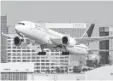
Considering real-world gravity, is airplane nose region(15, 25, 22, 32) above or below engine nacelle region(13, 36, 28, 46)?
above

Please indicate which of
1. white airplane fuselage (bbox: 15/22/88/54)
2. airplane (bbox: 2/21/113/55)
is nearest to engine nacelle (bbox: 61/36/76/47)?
airplane (bbox: 2/21/113/55)

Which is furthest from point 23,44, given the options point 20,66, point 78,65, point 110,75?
point 78,65

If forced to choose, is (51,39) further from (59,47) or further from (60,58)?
(60,58)

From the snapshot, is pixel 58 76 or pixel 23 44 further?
pixel 58 76

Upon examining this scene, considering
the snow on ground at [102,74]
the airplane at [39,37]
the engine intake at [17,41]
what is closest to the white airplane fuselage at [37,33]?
the airplane at [39,37]

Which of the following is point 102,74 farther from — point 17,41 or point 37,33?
point 37,33

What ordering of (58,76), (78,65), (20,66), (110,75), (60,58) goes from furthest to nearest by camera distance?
1. (60,58)
2. (78,65)
3. (20,66)
4. (58,76)
5. (110,75)

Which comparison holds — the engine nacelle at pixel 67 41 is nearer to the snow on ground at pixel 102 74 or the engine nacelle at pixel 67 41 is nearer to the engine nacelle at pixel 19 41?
the engine nacelle at pixel 19 41

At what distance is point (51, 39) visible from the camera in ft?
230

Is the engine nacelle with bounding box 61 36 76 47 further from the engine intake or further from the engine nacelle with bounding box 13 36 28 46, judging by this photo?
the engine intake

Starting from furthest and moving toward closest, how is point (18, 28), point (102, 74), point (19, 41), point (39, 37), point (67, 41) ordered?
point (102, 74) < point (19, 41) < point (67, 41) < point (18, 28) < point (39, 37)

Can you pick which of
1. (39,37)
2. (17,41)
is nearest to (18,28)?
(39,37)

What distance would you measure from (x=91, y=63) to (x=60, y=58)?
130 ft

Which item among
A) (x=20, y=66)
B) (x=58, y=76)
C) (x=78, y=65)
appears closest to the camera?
(x=58, y=76)
